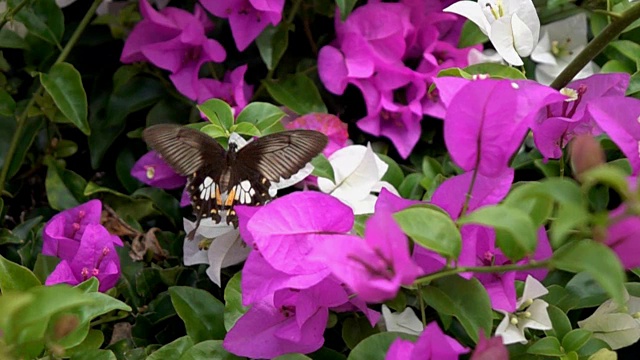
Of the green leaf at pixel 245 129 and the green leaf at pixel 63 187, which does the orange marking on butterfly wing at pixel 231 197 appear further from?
the green leaf at pixel 63 187

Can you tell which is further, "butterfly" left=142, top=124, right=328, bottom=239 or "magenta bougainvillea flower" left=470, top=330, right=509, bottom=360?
"butterfly" left=142, top=124, right=328, bottom=239

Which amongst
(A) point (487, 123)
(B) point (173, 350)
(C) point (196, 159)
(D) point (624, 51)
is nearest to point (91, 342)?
(B) point (173, 350)

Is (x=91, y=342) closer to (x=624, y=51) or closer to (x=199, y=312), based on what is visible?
(x=199, y=312)

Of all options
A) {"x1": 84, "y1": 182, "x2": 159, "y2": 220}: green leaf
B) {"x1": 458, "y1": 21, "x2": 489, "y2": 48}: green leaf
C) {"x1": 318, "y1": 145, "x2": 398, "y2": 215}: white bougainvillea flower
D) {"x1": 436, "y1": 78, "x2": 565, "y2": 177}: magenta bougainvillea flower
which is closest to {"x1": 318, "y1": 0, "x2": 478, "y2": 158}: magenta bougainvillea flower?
{"x1": 458, "y1": 21, "x2": 489, "y2": 48}: green leaf

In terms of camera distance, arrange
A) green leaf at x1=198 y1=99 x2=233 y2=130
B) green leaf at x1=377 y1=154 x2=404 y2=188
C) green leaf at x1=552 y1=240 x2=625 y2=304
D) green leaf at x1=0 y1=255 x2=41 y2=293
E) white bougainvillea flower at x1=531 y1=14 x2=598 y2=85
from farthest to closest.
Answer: white bougainvillea flower at x1=531 y1=14 x2=598 y2=85 < green leaf at x1=377 y1=154 x2=404 y2=188 < green leaf at x1=198 y1=99 x2=233 y2=130 < green leaf at x1=0 y1=255 x2=41 y2=293 < green leaf at x1=552 y1=240 x2=625 y2=304

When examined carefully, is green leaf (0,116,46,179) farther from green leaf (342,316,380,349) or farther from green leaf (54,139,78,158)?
green leaf (342,316,380,349)

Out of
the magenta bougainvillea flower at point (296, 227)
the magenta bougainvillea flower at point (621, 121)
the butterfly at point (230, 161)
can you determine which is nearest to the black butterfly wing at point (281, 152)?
the butterfly at point (230, 161)
